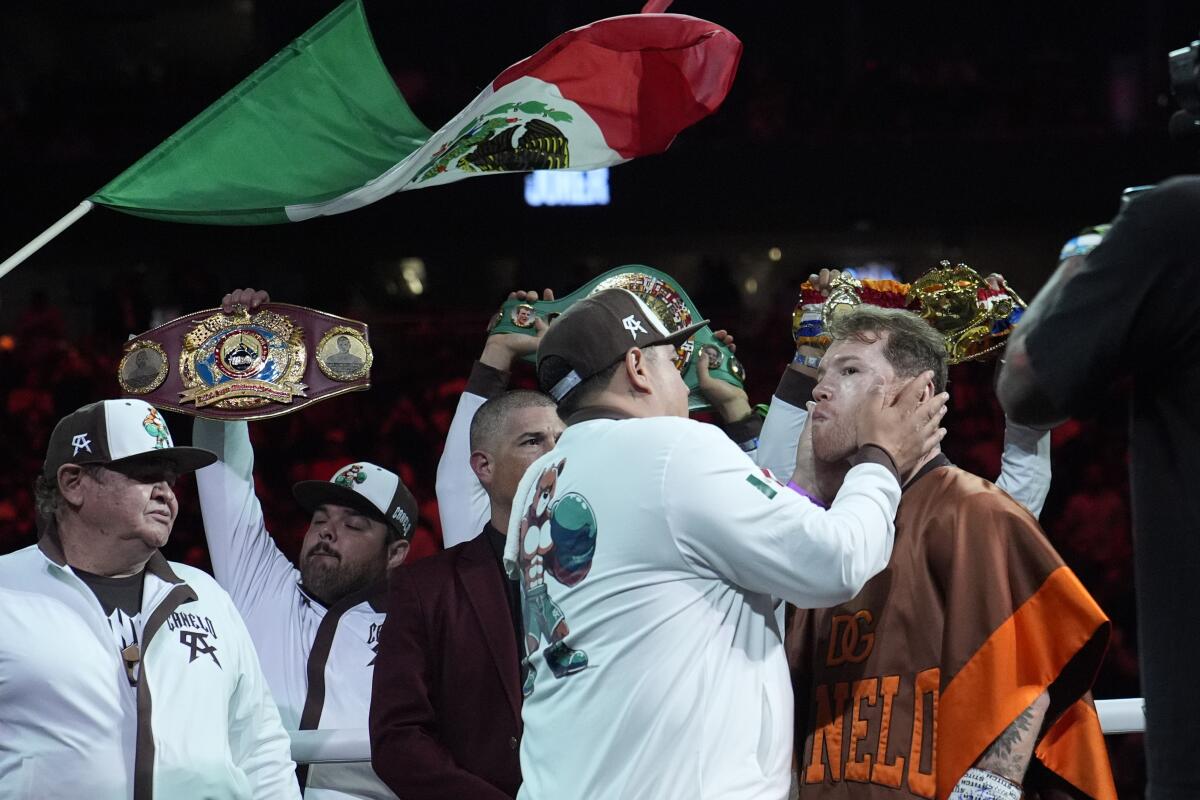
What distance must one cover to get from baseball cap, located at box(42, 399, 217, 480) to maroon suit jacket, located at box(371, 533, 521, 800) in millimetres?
657

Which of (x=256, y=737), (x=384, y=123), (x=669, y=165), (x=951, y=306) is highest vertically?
(x=669, y=165)

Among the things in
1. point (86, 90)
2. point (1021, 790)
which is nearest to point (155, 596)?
point (1021, 790)

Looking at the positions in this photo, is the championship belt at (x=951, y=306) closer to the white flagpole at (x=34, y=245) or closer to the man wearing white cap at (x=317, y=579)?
the man wearing white cap at (x=317, y=579)

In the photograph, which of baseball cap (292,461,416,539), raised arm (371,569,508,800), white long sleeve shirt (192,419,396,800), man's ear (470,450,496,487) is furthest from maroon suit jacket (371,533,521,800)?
baseball cap (292,461,416,539)

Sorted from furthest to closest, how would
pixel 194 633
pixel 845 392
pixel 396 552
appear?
pixel 396 552 → pixel 194 633 → pixel 845 392

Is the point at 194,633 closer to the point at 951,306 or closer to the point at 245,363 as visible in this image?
the point at 245,363

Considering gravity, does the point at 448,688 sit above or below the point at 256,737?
above

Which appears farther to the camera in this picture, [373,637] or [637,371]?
[373,637]

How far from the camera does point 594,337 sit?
93.9 inches

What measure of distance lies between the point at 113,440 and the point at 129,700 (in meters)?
0.60

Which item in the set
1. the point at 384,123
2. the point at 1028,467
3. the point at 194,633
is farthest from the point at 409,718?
the point at 384,123

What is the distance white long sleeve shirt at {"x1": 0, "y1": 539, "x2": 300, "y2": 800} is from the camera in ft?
9.78

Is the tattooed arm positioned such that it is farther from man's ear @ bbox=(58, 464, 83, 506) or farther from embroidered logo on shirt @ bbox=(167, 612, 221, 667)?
man's ear @ bbox=(58, 464, 83, 506)

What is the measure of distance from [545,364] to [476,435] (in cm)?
109
